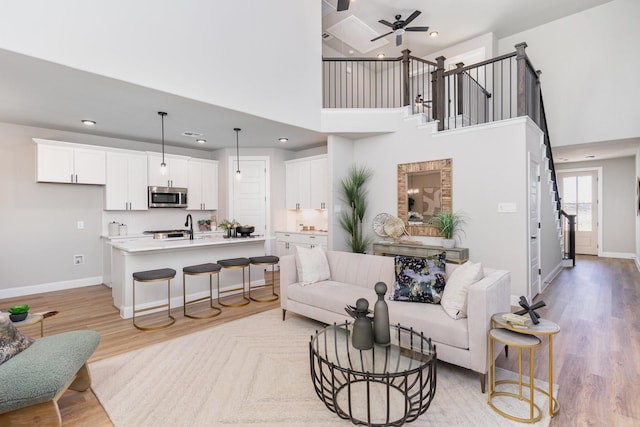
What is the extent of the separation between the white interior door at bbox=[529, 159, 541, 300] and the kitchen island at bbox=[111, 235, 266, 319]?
4104 millimetres

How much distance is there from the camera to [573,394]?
90.3 inches

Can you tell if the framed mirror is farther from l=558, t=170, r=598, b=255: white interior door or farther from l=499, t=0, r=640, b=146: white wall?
l=558, t=170, r=598, b=255: white interior door

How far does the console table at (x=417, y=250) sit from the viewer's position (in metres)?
4.52

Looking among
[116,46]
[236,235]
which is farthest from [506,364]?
[116,46]

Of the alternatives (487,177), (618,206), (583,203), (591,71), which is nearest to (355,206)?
(487,177)

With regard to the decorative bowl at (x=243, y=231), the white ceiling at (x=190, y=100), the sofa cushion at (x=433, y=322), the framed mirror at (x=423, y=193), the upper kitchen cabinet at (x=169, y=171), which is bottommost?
the sofa cushion at (x=433, y=322)

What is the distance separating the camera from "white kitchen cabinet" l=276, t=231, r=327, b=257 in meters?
6.20

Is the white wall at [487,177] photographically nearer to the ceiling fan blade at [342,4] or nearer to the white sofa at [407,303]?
the white sofa at [407,303]

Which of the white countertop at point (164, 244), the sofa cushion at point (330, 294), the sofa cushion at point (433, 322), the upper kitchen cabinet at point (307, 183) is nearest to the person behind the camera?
the sofa cushion at point (433, 322)

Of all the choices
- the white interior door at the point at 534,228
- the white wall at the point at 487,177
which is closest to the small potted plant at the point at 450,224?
the white wall at the point at 487,177

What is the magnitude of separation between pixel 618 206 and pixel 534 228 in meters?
5.82

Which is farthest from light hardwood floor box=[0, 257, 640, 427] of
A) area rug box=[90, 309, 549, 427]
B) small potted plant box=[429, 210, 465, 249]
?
small potted plant box=[429, 210, 465, 249]

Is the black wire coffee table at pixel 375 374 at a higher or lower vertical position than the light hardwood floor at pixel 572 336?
higher

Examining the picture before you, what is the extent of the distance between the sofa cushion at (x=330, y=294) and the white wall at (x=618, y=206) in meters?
8.66
